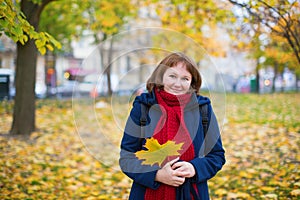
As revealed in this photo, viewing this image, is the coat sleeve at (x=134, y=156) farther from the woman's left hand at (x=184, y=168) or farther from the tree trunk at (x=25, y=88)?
the tree trunk at (x=25, y=88)

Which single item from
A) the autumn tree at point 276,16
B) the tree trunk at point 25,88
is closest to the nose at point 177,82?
the autumn tree at point 276,16

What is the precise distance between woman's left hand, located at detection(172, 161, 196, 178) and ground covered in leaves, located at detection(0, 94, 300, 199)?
5.25 feet

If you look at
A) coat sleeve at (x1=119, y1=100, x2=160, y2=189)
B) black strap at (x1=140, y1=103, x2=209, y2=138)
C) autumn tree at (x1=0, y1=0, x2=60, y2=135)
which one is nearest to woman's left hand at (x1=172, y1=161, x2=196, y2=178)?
coat sleeve at (x1=119, y1=100, x2=160, y2=189)

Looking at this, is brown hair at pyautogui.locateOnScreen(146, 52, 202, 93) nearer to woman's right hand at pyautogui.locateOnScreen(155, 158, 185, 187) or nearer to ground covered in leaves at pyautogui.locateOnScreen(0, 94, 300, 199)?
woman's right hand at pyautogui.locateOnScreen(155, 158, 185, 187)

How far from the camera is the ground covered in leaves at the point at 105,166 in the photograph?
496cm

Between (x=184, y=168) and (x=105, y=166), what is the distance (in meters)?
4.70

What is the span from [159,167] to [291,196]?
116 inches

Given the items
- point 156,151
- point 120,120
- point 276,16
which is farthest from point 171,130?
point 276,16

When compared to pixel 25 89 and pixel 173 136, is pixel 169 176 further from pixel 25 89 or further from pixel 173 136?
pixel 25 89

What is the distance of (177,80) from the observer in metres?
2.21

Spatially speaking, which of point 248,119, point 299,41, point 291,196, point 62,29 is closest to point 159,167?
point 291,196

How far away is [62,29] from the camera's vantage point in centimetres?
1680

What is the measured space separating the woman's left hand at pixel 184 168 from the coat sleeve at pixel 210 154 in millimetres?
68

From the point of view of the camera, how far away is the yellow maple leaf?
199cm
